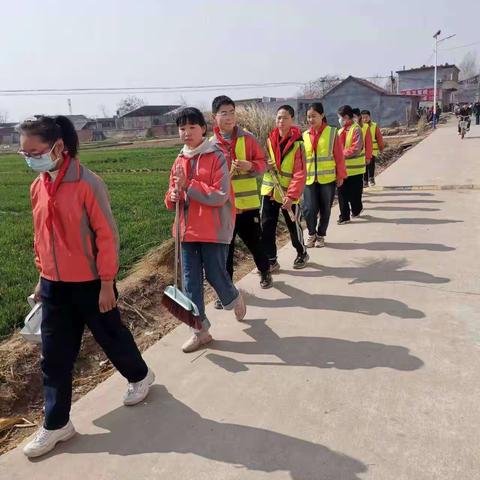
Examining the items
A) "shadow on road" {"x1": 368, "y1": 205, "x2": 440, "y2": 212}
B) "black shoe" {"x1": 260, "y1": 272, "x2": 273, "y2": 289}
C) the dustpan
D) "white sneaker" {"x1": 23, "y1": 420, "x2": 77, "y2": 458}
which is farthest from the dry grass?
"white sneaker" {"x1": 23, "y1": 420, "x2": 77, "y2": 458}

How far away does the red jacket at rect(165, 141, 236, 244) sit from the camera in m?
3.65

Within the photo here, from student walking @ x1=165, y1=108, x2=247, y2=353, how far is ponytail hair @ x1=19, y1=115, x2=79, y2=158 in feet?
3.15

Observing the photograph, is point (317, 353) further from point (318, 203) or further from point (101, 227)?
point (318, 203)

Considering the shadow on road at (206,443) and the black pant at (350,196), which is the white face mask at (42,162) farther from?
the black pant at (350,196)

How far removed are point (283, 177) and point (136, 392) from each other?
311 centimetres

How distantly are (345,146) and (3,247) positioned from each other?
213 inches

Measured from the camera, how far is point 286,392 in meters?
3.22

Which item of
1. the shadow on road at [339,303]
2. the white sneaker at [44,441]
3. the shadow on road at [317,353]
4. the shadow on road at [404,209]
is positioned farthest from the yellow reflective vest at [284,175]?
the shadow on road at [404,209]

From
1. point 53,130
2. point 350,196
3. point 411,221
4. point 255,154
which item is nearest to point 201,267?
point 255,154

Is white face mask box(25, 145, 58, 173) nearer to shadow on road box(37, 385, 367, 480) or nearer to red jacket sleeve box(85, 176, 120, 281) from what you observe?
red jacket sleeve box(85, 176, 120, 281)

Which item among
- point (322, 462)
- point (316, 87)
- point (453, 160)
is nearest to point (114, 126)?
point (316, 87)

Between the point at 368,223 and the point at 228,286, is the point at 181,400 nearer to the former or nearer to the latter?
the point at 228,286

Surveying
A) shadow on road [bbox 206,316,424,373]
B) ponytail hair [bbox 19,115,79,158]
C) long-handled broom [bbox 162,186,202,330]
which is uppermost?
ponytail hair [bbox 19,115,79,158]

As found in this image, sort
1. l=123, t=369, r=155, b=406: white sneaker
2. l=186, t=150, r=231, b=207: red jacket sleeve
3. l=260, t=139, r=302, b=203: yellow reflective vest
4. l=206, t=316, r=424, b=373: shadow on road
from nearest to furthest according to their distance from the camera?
l=123, t=369, r=155, b=406: white sneaker → l=206, t=316, r=424, b=373: shadow on road → l=186, t=150, r=231, b=207: red jacket sleeve → l=260, t=139, r=302, b=203: yellow reflective vest
